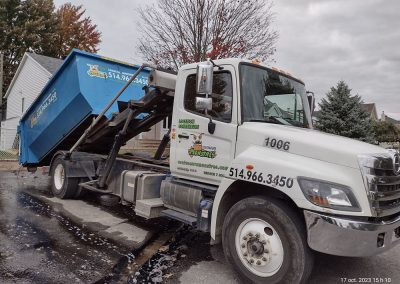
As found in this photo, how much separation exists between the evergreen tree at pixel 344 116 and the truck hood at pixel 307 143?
15001mm

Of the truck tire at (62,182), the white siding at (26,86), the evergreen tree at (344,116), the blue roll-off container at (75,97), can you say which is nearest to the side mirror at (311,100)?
the blue roll-off container at (75,97)

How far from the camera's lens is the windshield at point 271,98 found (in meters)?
4.60

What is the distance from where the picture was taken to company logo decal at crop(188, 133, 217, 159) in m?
4.83

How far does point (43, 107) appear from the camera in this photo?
8.43 meters

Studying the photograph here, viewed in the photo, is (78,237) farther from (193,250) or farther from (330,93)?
(330,93)

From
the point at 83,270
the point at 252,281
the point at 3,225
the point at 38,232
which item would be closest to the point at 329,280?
the point at 252,281

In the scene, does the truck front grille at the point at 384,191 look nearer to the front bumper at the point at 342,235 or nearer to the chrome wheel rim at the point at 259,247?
the front bumper at the point at 342,235

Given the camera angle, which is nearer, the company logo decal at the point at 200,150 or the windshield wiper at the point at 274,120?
the windshield wiper at the point at 274,120

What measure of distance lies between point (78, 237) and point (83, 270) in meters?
1.27

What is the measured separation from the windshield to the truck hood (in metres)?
0.20

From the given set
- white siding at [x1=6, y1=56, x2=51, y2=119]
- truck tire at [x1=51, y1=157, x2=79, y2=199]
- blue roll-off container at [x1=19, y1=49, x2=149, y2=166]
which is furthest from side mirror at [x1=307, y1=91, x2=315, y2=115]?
white siding at [x1=6, y1=56, x2=51, y2=119]

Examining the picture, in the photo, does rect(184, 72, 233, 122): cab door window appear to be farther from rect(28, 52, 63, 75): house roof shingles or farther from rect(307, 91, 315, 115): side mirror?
rect(28, 52, 63, 75): house roof shingles

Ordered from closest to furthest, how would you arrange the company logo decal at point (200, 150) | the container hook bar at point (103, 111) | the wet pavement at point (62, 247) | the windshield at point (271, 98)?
the wet pavement at point (62, 247) → the windshield at point (271, 98) → the company logo decal at point (200, 150) → the container hook bar at point (103, 111)

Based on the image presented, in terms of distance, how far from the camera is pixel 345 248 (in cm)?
348
